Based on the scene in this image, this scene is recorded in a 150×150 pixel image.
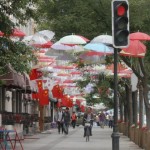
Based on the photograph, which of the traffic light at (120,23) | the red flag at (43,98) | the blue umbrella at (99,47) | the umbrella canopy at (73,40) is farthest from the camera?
the red flag at (43,98)

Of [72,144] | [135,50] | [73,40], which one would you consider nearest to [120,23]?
[135,50]

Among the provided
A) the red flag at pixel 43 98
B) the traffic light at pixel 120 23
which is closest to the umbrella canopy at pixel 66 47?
the traffic light at pixel 120 23

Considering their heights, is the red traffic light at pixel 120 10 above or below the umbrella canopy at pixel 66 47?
below

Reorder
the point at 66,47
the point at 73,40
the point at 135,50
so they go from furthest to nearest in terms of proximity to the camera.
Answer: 1. the point at 66,47
2. the point at 73,40
3. the point at 135,50

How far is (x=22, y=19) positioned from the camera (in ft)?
51.4

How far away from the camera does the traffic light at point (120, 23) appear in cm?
1389

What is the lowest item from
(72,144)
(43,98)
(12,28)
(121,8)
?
(72,144)

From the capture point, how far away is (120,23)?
45.6 ft

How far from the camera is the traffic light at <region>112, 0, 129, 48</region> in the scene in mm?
13890

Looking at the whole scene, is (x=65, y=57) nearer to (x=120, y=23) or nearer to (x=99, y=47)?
(x=99, y=47)

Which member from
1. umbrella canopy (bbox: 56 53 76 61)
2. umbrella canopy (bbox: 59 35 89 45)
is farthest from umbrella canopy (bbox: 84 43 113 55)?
umbrella canopy (bbox: 56 53 76 61)

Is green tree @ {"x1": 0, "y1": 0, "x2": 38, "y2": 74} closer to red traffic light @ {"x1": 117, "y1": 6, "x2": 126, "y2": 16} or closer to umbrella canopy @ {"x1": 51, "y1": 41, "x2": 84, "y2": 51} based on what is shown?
red traffic light @ {"x1": 117, "y1": 6, "x2": 126, "y2": 16}

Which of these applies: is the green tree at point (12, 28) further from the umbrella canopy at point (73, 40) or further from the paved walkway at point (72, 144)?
the paved walkway at point (72, 144)

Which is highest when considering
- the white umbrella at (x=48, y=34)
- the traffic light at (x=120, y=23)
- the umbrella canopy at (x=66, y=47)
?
the white umbrella at (x=48, y=34)
